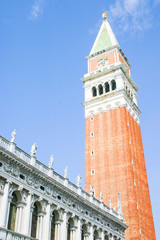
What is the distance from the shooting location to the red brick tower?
5144 centimetres

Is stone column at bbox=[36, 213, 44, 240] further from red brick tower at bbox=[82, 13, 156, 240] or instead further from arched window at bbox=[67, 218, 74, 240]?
red brick tower at bbox=[82, 13, 156, 240]

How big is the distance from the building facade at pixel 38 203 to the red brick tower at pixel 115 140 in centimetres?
1575

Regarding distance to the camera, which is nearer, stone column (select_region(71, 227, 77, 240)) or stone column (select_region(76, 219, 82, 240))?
stone column (select_region(71, 227, 77, 240))

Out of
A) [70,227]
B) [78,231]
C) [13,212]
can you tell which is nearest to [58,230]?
[70,227]

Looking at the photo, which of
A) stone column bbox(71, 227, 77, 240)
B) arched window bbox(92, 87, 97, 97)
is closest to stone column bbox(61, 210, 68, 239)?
stone column bbox(71, 227, 77, 240)

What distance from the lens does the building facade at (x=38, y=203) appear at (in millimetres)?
24516

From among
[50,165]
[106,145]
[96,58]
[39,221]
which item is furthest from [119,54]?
[39,221]

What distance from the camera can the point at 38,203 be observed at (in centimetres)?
2800

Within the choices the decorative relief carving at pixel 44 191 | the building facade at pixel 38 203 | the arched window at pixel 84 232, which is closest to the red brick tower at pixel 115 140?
the arched window at pixel 84 232

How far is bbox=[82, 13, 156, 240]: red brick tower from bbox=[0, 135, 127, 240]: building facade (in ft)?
51.7

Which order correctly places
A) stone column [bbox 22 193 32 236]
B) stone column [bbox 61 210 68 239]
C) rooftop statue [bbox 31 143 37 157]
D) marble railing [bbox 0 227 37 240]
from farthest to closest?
stone column [bbox 61 210 68 239] < rooftop statue [bbox 31 143 37 157] < stone column [bbox 22 193 32 236] < marble railing [bbox 0 227 37 240]

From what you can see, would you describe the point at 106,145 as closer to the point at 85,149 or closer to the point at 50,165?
the point at 85,149

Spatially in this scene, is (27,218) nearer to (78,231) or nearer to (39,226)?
(39,226)

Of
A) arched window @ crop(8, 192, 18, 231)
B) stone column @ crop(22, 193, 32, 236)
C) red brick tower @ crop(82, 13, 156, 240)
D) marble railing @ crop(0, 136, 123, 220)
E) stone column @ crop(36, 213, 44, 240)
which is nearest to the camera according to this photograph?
arched window @ crop(8, 192, 18, 231)
